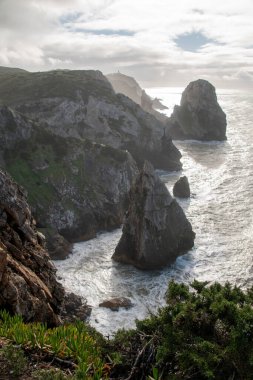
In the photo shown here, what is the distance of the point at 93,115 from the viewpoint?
91.8m

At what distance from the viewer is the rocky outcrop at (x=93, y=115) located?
87.7m

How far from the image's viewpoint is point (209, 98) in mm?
126375

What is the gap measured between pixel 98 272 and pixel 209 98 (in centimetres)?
9454

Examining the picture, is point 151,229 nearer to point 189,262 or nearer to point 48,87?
point 189,262

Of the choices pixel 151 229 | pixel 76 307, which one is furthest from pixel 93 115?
pixel 76 307

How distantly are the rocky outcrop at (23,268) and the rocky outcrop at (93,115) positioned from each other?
60.5m

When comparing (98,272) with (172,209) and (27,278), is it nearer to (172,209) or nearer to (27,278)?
(172,209)

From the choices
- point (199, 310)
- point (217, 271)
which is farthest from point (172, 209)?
point (199, 310)

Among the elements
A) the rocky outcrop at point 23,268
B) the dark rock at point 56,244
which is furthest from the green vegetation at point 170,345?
the dark rock at point 56,244

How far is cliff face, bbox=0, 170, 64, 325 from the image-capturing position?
1820 cm

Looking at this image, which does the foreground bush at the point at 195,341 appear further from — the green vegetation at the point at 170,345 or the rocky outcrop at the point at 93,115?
the rocky outcrop at the point at 93,115

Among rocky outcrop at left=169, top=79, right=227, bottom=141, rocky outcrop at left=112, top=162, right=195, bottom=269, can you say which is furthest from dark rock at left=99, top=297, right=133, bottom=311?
rocky outcrop at left=169, top=79, right=227, bottom=141

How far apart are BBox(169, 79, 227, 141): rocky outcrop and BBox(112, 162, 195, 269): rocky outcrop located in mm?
81602

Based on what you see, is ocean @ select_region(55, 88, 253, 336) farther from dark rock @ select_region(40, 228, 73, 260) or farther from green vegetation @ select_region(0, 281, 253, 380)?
green vegetation @ select_region(0, 281, 253, 380)
